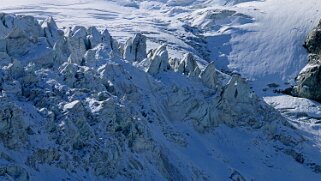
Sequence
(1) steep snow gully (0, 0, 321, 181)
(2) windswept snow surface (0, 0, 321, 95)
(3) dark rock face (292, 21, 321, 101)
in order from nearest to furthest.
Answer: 1. (1) steep snow gully (0, 0, 321, 181)
2. (3) dark rock face (292, 21, 321, 101)
3. (2) windswept snow surface (0, 0, 321, 95)

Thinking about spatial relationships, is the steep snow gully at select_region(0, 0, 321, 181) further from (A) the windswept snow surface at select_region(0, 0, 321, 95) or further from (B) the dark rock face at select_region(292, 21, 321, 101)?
(A) the windswept snow surface at select_region(0, 0, 321, 95)

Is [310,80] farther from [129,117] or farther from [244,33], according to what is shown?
[129,117]

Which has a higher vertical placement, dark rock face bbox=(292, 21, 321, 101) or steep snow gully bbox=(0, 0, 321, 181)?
steep snow gully bbox=(0, 0, 321, 181)

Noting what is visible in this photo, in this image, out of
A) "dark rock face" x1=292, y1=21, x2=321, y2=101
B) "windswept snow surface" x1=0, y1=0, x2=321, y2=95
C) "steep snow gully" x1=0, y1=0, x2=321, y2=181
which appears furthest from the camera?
"windswept snow surface" x1=0, y1=0, x2=321, y2=95

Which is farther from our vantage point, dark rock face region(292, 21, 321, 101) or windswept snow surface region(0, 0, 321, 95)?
windswept snow surface region(0, 0, 321, 95)

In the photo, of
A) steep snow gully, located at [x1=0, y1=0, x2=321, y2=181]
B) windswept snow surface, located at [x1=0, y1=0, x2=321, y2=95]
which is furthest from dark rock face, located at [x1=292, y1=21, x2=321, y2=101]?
steep snow gully, located at [x1=0, y1=0, x2=321, y2=181]

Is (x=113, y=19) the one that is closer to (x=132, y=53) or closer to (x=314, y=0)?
(x=314, y=0)

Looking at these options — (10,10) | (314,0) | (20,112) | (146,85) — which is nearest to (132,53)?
(146,85)

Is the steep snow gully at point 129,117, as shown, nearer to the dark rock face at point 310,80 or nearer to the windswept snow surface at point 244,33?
the dark rock face at point 310,80

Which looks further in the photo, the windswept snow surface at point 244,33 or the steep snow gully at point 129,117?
the windswept snow surface at point 244,33

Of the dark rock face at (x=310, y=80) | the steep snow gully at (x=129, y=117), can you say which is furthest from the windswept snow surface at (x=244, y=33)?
the steep snow gully at (x=129, y=117)
